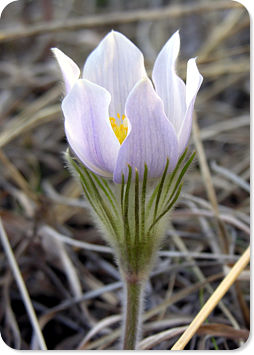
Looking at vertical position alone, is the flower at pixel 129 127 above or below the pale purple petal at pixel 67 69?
below

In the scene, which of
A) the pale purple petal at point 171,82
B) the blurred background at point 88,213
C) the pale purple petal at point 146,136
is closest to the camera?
the pale purple petal at point 146,136

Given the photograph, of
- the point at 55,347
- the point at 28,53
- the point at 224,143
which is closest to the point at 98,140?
the point at 55,347

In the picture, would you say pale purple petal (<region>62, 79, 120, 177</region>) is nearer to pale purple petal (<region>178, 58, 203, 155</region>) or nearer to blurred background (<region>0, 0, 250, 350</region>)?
pale purple petal (<region>178, 58, 203, 155</region>)

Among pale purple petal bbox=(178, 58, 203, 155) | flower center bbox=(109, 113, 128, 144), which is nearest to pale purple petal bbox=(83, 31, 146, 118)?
flower center bbox=(109, 113, 128, 144)

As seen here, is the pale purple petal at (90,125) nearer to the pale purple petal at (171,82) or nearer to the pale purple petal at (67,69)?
the pale purple petal at (67,69)

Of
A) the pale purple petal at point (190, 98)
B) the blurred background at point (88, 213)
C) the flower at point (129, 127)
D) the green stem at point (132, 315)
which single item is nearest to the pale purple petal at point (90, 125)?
the flower at point (129, 127)

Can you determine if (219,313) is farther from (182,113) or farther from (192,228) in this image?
(182,113)
